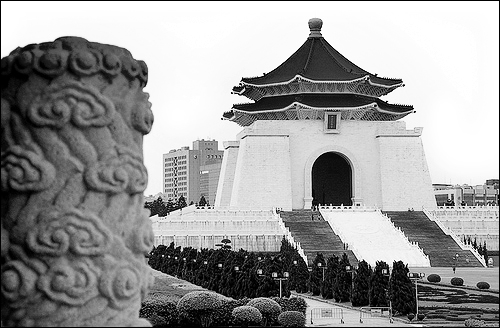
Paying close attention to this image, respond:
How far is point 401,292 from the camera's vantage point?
1454cm

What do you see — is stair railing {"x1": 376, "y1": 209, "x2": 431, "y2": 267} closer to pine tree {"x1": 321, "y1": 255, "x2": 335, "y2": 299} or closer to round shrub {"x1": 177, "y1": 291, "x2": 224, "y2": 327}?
pine tree {"x1": 321, "y1": 255, "x2": 335, "y2": 299}

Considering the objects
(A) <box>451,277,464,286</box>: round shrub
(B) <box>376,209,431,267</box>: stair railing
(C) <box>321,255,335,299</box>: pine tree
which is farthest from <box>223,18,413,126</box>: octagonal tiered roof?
(C) <box>321,255,335,299</box>: pine tree

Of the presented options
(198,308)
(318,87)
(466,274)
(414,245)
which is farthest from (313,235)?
(198,308)

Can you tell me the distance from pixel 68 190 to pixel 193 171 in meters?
83.2

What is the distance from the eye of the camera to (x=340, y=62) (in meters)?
40.1

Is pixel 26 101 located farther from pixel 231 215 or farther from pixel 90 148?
pixel 231 215

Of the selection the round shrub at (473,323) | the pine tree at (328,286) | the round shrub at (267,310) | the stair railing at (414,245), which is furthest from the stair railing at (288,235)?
the round shrub at (473,323)

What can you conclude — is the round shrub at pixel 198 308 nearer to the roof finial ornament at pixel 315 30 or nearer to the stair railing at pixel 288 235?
the stair railing at pixel 288 235

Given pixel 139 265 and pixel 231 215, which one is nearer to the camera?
pixel 139 265

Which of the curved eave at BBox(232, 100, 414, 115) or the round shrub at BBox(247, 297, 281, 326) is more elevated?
the curved eave at BBox(232, 100, 414, 115)

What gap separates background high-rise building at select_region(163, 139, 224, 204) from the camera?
85.2 meters

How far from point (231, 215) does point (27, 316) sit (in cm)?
2721

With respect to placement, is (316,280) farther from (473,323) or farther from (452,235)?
(452,235)

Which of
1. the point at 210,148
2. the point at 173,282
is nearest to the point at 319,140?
the point at 173,282
